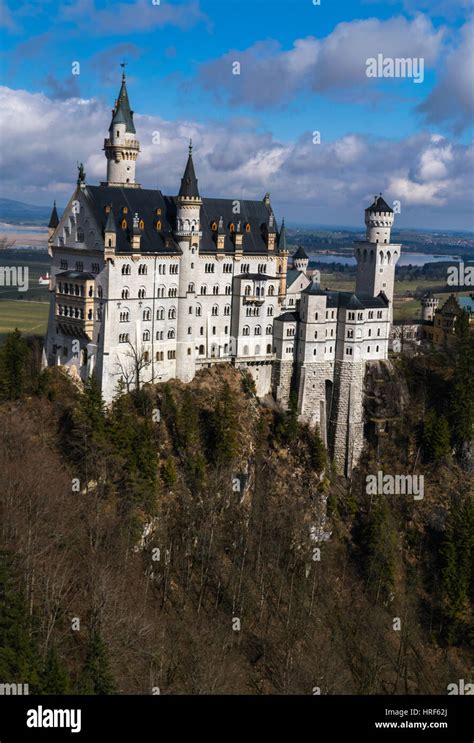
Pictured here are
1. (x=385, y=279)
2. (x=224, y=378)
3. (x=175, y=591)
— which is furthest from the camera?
(x=385, y=279)

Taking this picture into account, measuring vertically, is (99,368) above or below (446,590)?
above

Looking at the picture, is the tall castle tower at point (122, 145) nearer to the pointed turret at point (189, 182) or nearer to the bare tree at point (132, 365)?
the pointed turret at point (189, 182)

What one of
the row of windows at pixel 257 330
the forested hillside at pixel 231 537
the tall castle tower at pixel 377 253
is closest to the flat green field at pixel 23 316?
the row of windows at pixel 257 330

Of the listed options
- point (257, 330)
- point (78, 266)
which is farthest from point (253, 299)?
point (78, 266)

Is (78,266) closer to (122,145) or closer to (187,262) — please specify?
(187,262)

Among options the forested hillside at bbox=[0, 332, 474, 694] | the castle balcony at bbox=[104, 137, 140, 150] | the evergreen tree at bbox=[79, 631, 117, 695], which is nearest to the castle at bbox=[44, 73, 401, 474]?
the castle balcony at bbox=[104, 137, 140, 150]

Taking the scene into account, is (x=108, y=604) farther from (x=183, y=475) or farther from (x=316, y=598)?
(x=316, y=598)
